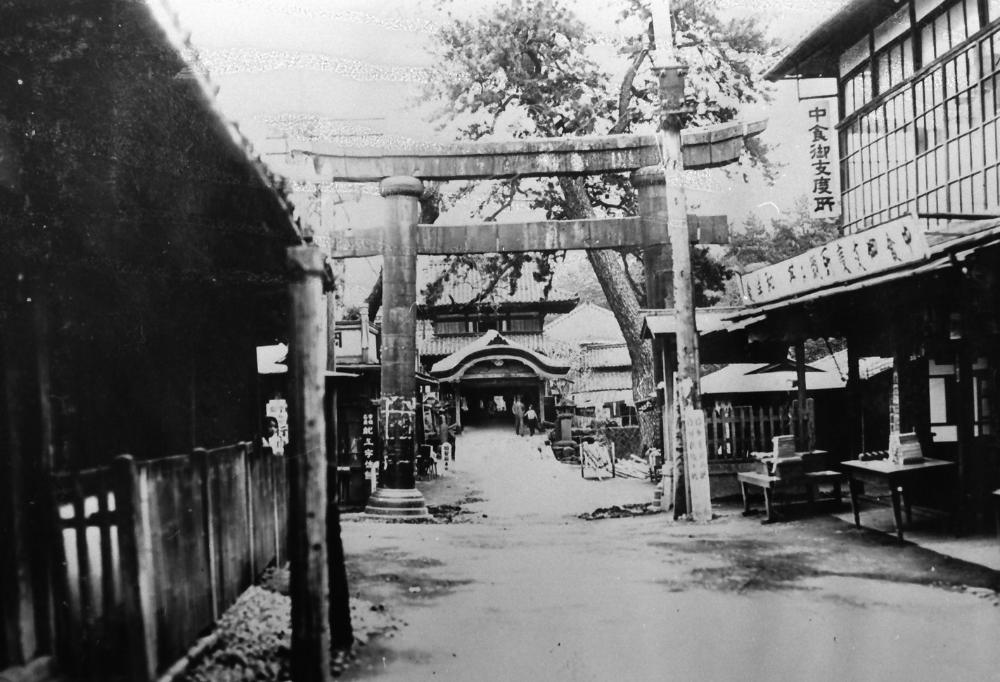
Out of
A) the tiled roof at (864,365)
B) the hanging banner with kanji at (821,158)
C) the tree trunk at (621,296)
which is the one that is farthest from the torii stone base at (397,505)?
the tiled roof at (864,365)

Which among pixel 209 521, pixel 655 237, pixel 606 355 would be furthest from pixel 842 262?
pixel 209 521

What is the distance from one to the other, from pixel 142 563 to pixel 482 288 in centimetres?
631

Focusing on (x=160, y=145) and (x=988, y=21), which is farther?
(x=988, y=21)

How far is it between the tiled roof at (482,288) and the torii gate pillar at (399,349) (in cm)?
40

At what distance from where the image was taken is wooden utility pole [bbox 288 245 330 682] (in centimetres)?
358

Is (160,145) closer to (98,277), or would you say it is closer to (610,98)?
(98,277)

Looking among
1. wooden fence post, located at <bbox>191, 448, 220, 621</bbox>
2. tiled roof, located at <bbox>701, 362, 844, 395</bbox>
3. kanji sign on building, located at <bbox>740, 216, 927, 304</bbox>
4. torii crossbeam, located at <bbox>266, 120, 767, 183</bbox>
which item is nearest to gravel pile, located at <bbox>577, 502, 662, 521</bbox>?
kanji sign on building, located at <bbox>740, 216, 927, 304</bbox>

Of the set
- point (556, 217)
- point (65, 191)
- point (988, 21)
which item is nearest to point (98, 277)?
point (65, 191)

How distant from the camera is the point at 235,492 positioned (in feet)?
16.2

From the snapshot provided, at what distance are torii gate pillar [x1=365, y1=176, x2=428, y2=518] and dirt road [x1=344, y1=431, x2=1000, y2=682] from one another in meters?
0.50

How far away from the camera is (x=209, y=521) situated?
14.3ft

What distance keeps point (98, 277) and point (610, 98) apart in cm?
482

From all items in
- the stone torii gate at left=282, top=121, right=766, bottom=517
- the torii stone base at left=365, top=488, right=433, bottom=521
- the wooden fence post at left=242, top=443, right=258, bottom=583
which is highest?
the stone torii gate at left=282, top=121, right=766, bottom=517

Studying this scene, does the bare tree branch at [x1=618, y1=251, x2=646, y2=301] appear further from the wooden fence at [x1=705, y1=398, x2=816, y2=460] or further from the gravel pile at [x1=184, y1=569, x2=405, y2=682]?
the gravel pile at [x1=184, y1=569, x2=405, y2=682]
